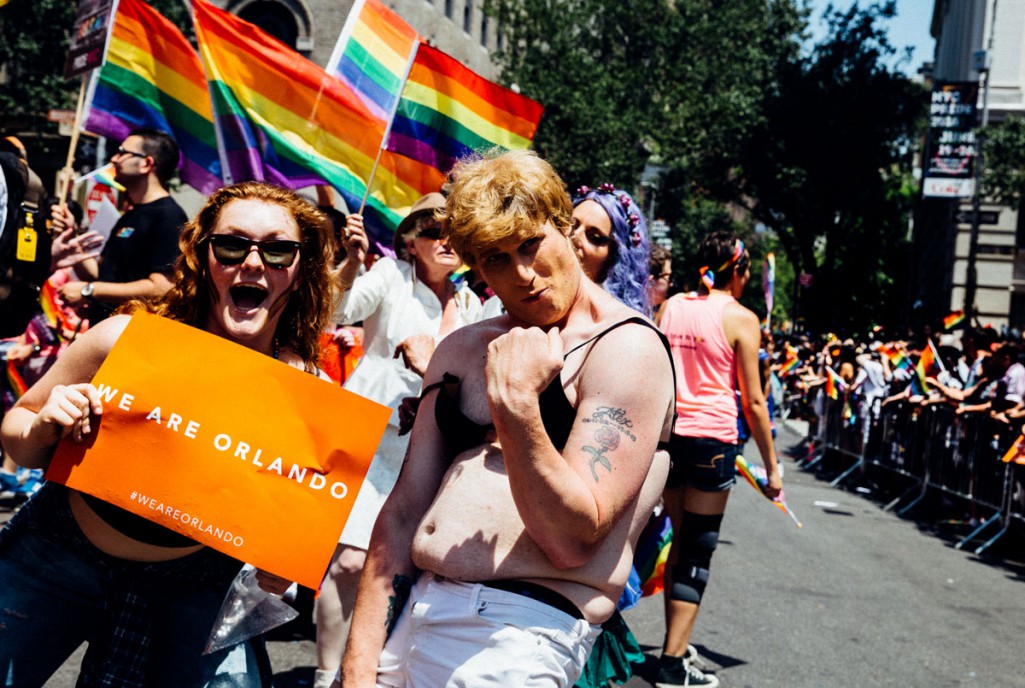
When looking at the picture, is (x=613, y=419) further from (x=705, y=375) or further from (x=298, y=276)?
(x=705, y=375)

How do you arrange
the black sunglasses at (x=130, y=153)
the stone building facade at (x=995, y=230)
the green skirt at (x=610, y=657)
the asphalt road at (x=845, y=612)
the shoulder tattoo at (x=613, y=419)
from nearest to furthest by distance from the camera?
the shoulder tattoo at (x=613, y=419)
the green skirt at (x=610, y=657)
the black sunglasses at (x=130, y=153)
the asphalt road at (x=845, y=612)
the stone building facade at (x=995, y=230)

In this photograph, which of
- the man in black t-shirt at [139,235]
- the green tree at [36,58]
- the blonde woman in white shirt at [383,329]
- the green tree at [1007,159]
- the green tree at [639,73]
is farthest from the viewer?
the green tree at [639,73]

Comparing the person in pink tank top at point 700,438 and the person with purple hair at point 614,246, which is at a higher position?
the person with purple hair at point 614,246

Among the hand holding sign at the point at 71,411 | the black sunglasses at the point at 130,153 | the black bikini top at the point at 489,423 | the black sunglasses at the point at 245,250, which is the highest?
the black sunglasses at the point at 130,153

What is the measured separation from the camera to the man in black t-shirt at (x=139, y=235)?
17.4ft

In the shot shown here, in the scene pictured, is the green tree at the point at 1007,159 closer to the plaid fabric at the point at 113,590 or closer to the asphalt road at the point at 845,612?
the asphalt road at the point at 845,612

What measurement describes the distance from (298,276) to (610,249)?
1906mm

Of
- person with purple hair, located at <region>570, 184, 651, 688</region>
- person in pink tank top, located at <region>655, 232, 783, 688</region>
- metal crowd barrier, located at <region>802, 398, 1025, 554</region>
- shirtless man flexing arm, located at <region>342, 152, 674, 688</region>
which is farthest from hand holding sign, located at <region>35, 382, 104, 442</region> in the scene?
metal crowd barrier, located at <region>802, 398, 1025, 554</region>

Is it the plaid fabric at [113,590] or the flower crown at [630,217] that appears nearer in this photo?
the plaid fabric at [113,590]

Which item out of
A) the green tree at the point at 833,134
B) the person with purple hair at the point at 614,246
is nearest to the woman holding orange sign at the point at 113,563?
the person with purple hair at the point at 614,246

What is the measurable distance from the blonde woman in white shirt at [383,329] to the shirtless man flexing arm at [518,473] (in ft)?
6.25

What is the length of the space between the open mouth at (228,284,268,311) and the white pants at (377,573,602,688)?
31.5 inches

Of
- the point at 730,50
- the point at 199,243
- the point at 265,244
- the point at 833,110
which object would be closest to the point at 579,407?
the point at 265,244

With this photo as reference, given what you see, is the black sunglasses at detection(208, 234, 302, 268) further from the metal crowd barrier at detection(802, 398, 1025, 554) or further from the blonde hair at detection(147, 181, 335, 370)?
the metal crowd barrier at detection(802, 398, 1025, 554)
